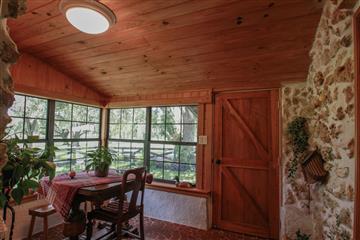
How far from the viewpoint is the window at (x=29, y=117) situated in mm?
2937

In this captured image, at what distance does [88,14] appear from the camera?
173cm

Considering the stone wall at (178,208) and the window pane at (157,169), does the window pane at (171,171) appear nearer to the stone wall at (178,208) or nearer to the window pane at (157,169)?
the window pane at (157,169)

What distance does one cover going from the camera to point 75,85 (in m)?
3.68

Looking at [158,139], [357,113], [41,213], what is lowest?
[41,213]

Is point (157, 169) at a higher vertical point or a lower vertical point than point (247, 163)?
lower

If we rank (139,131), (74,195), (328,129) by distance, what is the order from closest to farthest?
(328,129) → (74,195) → (139,131)

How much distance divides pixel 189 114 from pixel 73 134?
2023 mm

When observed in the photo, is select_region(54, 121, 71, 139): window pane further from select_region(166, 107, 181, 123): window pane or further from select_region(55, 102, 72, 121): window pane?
select_region(166, 107, 181, 123): window pane

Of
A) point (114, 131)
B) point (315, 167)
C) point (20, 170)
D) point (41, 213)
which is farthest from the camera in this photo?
point (114, 131)

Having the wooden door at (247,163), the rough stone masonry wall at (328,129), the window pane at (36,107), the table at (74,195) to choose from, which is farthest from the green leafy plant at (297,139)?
the window pane at (36,107)

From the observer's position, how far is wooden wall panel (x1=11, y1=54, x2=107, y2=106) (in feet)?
9.48

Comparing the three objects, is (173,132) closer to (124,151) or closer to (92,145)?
(124,151)

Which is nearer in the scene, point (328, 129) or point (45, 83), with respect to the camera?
point (328, 129)

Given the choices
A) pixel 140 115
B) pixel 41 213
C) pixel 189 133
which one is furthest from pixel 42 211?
pixel 189 133
